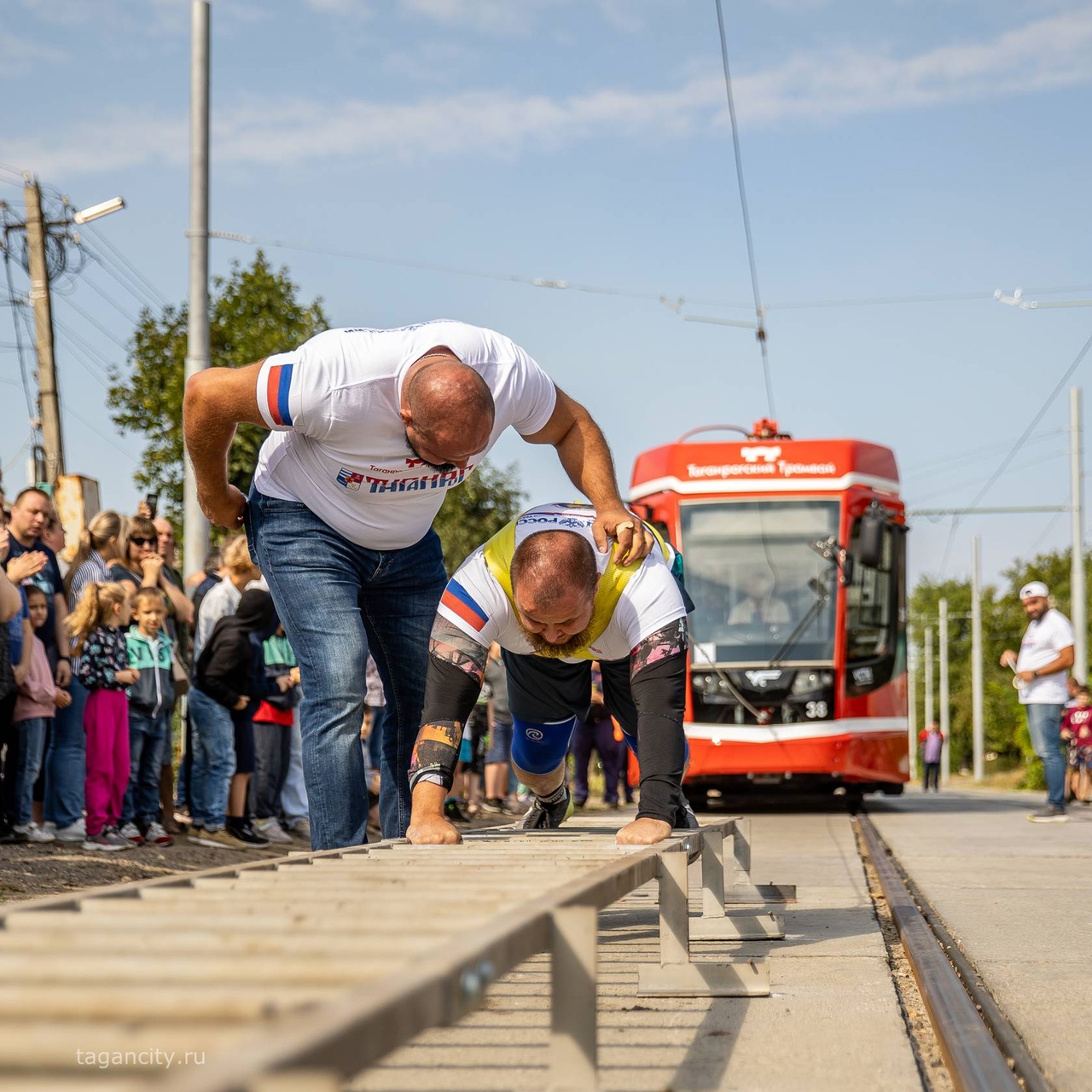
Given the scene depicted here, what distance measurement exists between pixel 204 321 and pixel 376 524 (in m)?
8.74

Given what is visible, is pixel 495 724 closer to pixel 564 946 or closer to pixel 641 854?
pixel 641 854

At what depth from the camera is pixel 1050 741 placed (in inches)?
514

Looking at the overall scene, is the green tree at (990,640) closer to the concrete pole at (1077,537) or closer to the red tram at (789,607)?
the concrete pole at (1077,537)

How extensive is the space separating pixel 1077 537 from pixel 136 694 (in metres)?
24.7

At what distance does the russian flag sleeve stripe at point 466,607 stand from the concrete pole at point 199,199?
27.9ft

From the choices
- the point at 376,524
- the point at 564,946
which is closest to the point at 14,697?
the point at 376,524

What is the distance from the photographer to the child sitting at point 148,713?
884 cm

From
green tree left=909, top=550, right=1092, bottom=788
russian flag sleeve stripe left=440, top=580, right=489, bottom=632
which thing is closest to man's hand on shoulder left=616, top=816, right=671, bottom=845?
russian flag sleeve stripe left=440, top=580, right=489, bottom=632

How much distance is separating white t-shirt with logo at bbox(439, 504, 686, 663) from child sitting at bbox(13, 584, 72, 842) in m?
4.00

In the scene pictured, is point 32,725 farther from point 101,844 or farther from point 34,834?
point 101,844

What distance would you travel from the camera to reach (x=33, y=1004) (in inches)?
63.9

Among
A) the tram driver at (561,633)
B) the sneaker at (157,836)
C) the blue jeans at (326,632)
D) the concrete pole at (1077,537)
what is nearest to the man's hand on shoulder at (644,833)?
the tram driver at (561,633)

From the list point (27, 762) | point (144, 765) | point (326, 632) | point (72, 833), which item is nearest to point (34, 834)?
point (72, 833)

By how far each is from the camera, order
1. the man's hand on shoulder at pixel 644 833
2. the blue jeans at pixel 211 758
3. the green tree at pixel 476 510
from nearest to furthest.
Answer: the man's hand on shoulder at pixel 644 833, the blue jeans at pixel 211 758, the green tree at pixel 476 510
